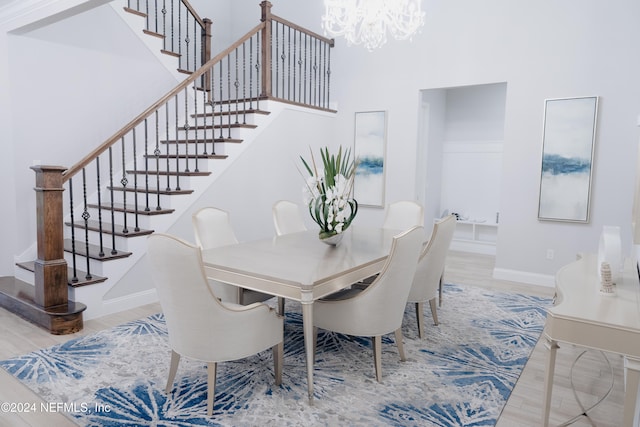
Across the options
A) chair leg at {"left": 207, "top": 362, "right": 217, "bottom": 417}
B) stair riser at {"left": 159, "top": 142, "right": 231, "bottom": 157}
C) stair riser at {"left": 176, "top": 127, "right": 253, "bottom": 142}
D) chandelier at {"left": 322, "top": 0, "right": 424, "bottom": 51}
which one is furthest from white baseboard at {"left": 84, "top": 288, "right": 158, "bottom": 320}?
chandelier at {"left": 322, "top": 0, "right": 424, "bottom": 51}

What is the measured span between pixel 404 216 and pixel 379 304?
2.02 meters

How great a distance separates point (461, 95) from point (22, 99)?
19.4 ft

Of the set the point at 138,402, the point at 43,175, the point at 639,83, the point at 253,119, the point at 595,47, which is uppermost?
the point at 595,47

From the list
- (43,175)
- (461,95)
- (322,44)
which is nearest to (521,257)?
(461,95)

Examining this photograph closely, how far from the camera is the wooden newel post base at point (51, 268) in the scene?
331 cm

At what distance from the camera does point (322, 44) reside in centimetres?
623

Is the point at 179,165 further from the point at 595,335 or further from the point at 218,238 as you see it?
the point at 595,335

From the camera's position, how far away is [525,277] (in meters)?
4.98

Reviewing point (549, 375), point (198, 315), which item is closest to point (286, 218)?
point (198, 315)

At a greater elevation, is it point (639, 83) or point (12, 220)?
point (639, 83)

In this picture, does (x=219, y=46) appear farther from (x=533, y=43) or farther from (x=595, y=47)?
(x=595, y=47)

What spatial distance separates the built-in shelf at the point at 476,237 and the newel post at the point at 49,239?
549 centimetres

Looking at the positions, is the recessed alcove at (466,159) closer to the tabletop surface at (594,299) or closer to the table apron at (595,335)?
the tabletop surface at (594,299)

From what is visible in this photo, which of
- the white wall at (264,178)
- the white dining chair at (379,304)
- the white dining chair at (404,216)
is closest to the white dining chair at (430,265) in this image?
the white dining chair at (379,304)
